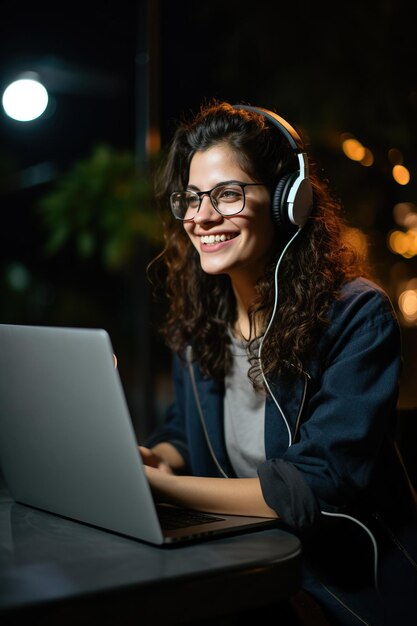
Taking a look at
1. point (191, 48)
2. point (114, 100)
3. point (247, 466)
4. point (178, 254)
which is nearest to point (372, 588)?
point (247, 466)

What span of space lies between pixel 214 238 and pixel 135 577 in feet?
2.34

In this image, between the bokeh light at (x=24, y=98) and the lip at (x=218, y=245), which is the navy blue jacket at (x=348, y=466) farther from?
the bokeh light at (x=24, y=98)

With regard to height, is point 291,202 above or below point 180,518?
above

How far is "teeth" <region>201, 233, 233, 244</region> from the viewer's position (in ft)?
4.59

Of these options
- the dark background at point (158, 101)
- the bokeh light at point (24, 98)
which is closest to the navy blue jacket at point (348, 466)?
the dark background at point (158, 101)

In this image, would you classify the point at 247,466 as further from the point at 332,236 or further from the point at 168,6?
the point at 168,6

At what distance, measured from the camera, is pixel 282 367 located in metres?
1.35

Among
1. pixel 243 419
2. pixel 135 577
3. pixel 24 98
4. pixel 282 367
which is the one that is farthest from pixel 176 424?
pixel 24 98

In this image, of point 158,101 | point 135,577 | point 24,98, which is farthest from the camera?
point 158,101

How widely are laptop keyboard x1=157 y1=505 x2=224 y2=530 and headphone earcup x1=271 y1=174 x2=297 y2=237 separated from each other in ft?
1.75

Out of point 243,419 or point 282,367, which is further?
point 243,419

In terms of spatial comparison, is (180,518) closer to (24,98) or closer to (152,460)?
(152,460)

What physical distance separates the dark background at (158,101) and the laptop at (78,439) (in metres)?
1.03

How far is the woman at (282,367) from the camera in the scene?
1.18 meters
